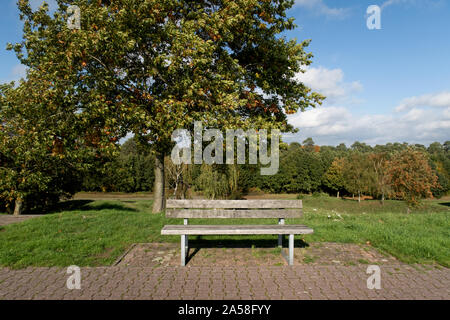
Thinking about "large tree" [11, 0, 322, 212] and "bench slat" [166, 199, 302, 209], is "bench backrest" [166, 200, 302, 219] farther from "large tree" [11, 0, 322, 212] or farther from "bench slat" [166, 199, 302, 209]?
"large tree" [11, 0, 322, 212]

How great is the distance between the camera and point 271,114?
10922 millimetres

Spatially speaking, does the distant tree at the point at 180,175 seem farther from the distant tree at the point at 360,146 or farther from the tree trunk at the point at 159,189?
the distant tree at the point at 360,146

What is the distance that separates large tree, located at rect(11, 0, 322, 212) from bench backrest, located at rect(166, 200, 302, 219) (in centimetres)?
334

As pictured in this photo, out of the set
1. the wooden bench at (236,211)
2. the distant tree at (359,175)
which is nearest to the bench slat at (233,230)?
the wooden bench at (236,211)

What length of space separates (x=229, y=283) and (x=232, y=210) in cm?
176

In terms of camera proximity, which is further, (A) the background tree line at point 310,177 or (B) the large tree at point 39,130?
(A) the background tree line at point 310,177

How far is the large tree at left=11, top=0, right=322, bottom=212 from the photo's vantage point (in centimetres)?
850

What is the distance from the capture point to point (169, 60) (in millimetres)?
8656

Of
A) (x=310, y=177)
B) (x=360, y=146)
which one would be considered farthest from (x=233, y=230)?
(x=360, y=146)

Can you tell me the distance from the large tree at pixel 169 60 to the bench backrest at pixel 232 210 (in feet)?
11.0

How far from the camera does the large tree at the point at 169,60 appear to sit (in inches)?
335
